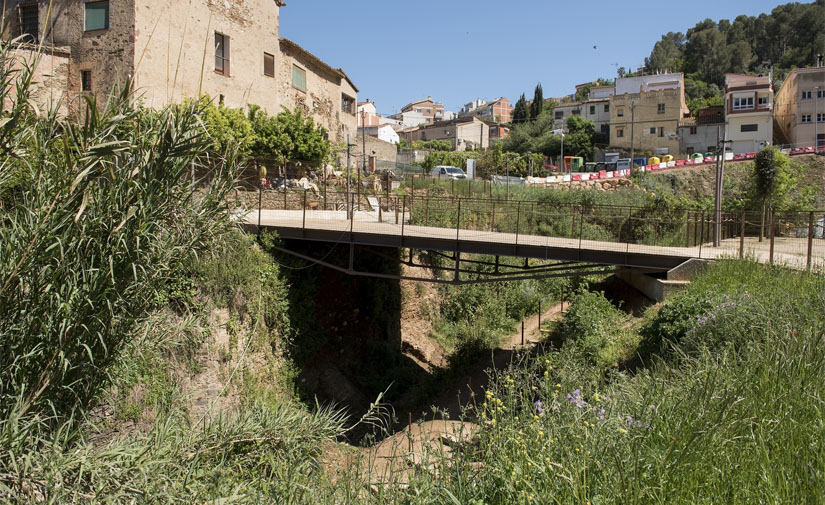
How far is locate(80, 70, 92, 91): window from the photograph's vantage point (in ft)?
71.1

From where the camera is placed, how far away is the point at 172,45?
72.3 ft

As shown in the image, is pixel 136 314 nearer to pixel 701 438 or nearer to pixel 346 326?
pixel 701 438

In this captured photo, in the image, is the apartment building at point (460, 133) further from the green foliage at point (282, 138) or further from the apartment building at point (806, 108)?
the green foliage at point (282, 138)

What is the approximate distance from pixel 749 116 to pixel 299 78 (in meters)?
38.9

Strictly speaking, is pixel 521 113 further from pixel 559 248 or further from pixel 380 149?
pixel 559 248

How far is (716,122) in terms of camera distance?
53250 millimetres

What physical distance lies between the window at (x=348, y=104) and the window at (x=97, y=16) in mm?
20757

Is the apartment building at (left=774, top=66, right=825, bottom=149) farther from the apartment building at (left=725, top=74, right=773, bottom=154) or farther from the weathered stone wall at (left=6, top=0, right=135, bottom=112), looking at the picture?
the weathered stone wall at (left=6, top=0, right=135, bottom=112)

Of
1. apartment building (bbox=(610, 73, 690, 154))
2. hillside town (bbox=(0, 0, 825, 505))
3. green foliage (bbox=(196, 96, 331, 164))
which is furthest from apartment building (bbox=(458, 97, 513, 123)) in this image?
green foliage (bbox=(196, 96, 331, 164))

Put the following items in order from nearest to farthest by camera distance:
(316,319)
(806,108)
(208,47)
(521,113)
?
(316,319) → (208,47) → (806,108) → (521,113)

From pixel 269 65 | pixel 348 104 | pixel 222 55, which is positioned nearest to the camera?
pixel 222 55

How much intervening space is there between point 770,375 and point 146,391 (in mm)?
10327

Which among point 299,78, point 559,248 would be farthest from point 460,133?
point 559,248

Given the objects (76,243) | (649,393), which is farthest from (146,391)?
(649,393)
